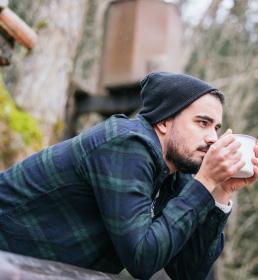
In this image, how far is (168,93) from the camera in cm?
180

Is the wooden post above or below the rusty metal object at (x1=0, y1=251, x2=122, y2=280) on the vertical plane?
above

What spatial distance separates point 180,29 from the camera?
6355mm

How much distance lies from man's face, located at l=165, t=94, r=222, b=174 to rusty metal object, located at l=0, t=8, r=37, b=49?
1413mm

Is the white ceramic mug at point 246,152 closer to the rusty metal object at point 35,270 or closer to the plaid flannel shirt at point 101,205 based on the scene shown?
the plaid flannel shirt at point 101,205

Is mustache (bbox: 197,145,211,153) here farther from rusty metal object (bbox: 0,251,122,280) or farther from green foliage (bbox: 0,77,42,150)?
green foliage (bbox: 0,77,42,150)

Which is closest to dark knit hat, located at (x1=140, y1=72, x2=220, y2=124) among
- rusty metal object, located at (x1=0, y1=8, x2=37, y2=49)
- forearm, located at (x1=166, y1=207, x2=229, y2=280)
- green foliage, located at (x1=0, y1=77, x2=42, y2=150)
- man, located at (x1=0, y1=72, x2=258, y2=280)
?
man, located at (x1=0, y1=72, x2=258, y2=280)

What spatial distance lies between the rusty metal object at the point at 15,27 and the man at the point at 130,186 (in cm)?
124

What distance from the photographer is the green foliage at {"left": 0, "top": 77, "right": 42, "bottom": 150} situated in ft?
14.5

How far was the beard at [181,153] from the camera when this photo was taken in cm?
177

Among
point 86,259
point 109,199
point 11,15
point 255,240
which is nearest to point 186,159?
point 109,199

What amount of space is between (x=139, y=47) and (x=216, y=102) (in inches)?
169

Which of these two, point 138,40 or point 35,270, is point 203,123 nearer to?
point 35,270

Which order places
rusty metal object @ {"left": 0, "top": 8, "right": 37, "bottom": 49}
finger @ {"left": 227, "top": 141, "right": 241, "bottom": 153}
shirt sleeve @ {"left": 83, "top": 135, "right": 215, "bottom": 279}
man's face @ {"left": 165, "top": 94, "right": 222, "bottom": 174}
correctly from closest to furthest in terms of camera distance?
shirt sleeve @ {"left": 83, "top": 135, "right": 215, "bottom": 279}, finger @ {"left": 227, "top": 141, "right": 241, "bottom": 153}, man's face @ {"left": 165, "top": 94, "right": 222, "bottom": 174}, rusty metal object @ {"left": 0, "top": 8, "right": 37, "bottom": 49}

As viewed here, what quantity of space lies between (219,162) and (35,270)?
70 centimetres
